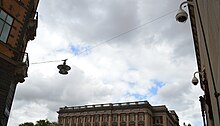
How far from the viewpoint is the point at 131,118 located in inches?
2990

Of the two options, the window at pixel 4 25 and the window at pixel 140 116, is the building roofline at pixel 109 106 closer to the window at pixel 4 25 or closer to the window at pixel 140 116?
the window at pixel 140 116

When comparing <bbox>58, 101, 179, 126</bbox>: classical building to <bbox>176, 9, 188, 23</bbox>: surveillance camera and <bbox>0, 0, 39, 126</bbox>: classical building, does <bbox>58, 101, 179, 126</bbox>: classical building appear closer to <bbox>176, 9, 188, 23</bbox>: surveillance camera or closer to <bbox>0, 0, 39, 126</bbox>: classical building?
<bbox>0, 0, 39, 126</bbox>: classical building

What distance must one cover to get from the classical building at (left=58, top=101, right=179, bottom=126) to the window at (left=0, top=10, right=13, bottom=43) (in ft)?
203

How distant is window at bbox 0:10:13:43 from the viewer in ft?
54.9

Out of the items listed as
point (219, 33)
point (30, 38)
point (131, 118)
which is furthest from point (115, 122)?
point (219, 33)

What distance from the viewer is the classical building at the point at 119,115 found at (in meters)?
75.1

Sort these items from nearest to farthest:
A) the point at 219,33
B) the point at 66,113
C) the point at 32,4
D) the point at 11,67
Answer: the point at 219,33, the point at 11,67, the point at 32,4, the point at 66,113

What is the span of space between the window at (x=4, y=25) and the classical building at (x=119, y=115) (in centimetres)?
6189

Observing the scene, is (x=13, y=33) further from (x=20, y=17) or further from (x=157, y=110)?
(x=157, y=110)

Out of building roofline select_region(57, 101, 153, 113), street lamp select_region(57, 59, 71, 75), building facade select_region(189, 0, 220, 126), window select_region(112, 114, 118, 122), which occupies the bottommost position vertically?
building facade select_region(189, 0, 220, 126)

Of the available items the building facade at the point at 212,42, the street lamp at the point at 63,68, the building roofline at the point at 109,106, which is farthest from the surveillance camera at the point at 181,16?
the building roofline at the point at 109,106

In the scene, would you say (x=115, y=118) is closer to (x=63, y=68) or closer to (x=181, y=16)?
(x=63, y=68)

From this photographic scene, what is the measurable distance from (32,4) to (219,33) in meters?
19.1

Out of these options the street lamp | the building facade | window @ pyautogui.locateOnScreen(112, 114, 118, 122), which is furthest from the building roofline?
the building facade
